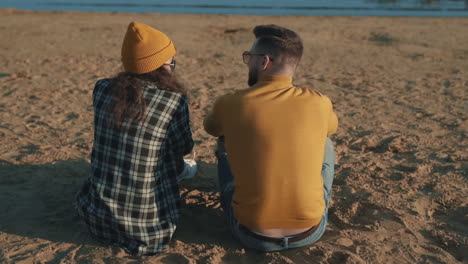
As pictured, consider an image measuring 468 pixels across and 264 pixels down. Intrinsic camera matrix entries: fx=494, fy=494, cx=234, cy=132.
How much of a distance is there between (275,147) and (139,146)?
744 millimetres

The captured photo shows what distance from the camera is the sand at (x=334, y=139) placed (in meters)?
2.92

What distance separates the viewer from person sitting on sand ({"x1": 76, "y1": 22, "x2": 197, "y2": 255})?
2.59 m

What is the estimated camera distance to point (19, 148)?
446cm

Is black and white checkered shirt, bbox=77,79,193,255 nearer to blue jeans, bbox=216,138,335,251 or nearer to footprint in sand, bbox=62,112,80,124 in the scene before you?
blue jeans, bbox=216,138,335,251

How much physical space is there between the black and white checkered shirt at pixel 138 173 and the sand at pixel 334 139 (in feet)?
0.47

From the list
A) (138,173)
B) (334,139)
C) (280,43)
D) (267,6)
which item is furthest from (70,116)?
(267,6)

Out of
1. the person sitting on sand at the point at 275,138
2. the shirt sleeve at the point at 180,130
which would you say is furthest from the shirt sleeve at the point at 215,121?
the shirt sleeve at the point at 180,130

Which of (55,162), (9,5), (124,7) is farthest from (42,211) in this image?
(9,5)

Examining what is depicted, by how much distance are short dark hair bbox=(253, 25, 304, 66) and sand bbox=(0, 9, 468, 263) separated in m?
1.12

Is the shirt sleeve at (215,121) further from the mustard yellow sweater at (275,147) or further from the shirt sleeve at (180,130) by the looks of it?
the shirt sleeve at (180,130)

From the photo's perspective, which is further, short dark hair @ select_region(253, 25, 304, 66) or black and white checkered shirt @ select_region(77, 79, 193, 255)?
black and white checkered shirt @ select_region(77, 79, 193, 255)

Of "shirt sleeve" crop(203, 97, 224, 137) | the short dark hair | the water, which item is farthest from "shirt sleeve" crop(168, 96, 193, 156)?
the water

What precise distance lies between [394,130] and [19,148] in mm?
3550

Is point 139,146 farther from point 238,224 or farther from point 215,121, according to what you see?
point 238,224
